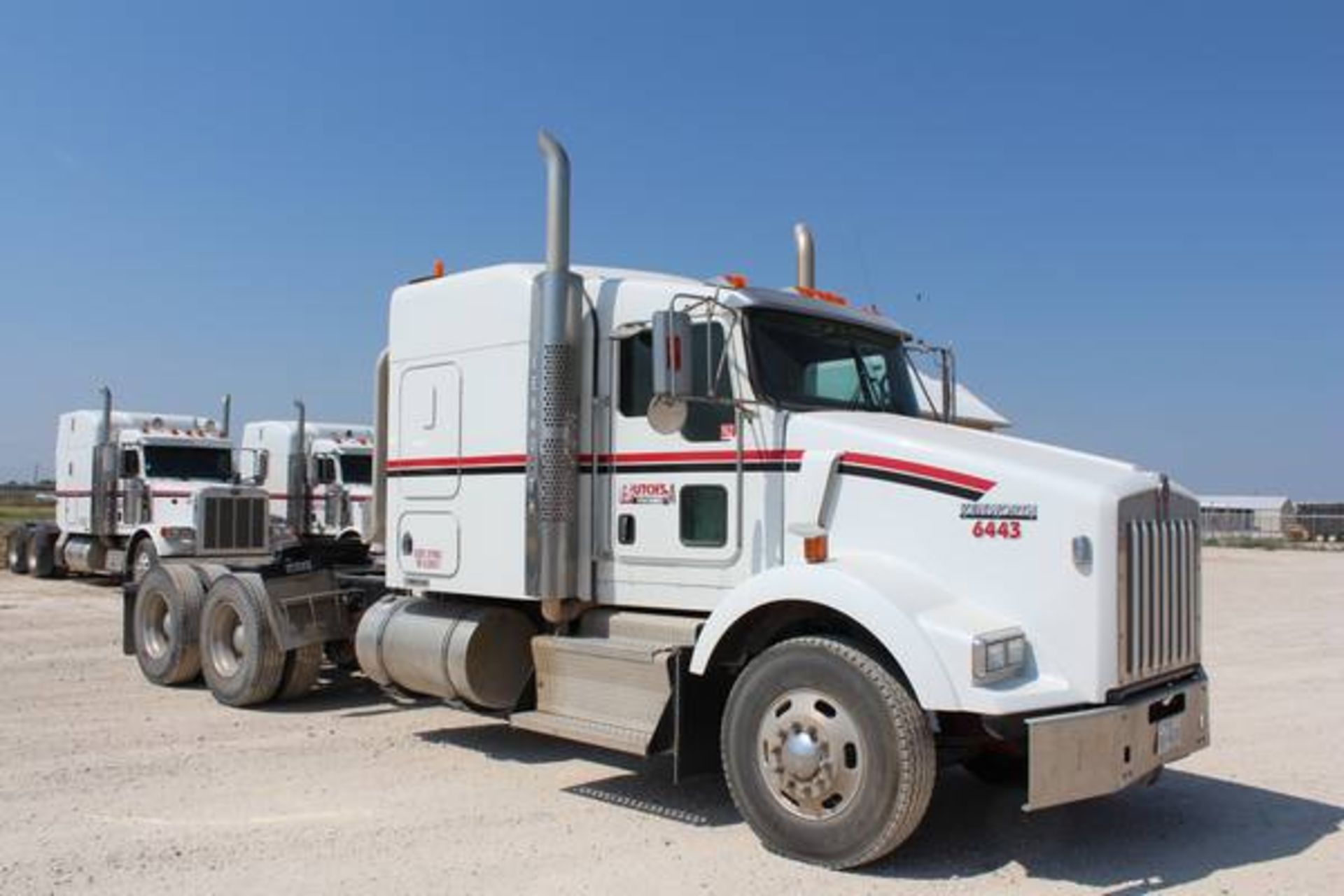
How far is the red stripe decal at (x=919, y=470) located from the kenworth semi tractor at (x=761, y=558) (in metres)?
0.01

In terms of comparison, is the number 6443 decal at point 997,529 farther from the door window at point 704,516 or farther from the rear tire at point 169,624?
the rear tire at point 169,624

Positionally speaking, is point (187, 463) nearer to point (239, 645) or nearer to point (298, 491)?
point (298, 491)

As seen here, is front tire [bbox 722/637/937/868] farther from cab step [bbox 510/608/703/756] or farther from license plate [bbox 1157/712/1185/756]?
license plate [bbox 1157/712/1185/756]

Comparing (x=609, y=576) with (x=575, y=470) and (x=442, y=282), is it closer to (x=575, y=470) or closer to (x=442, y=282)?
(x=575, y=470)

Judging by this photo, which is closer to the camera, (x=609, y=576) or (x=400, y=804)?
(x=400, y=804)

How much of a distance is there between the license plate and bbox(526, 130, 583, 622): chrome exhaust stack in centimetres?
349

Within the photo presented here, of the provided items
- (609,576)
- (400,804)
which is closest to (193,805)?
(400,804)

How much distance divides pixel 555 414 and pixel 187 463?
1724 centimetres

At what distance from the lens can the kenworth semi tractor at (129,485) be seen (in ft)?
69.9

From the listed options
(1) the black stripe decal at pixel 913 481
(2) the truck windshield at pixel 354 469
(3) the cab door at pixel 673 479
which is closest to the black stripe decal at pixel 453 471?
(3) the cab door at pixel 673 479

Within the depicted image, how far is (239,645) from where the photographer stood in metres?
10.4

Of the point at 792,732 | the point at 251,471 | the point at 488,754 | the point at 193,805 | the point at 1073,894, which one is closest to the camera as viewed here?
the point at 1073,894

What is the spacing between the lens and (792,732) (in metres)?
5.88

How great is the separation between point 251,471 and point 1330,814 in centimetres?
2309
